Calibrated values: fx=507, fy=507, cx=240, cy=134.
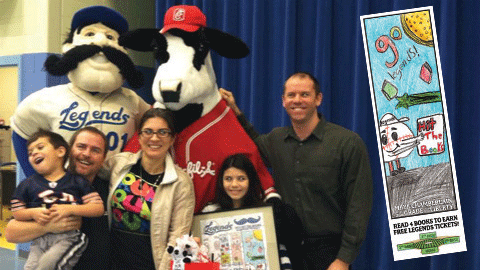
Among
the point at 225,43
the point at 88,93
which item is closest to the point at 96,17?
the point at 88,93

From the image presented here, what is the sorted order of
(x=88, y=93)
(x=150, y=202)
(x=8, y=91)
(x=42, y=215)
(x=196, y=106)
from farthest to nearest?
(x=8, y=91) < (x=88, y=93) < (x=196, y=106) < (x=150, y=202) < (x=42, y=215)

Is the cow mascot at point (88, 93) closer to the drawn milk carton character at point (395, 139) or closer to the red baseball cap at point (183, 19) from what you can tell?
the red baseball cap at point (183, 19)

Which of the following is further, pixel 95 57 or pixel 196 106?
pixel 95 57

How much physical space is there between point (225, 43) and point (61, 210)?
1.05 meters

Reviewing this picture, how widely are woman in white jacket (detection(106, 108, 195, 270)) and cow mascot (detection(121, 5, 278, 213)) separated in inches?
5.8

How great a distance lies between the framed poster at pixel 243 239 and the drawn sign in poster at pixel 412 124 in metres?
1.03

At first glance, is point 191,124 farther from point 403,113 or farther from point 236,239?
point 403,113

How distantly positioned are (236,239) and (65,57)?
3.91ft

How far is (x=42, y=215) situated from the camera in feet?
6.22

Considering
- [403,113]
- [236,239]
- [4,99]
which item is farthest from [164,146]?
[4,99]

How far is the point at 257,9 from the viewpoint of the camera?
3.91 m

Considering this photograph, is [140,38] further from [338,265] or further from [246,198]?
[338,265]

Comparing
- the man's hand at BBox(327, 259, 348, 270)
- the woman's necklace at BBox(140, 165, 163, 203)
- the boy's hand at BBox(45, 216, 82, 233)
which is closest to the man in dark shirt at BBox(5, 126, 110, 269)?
the boy's hand at BBox(45, 216, 82, 233)

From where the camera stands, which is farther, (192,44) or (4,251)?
(4,251)
